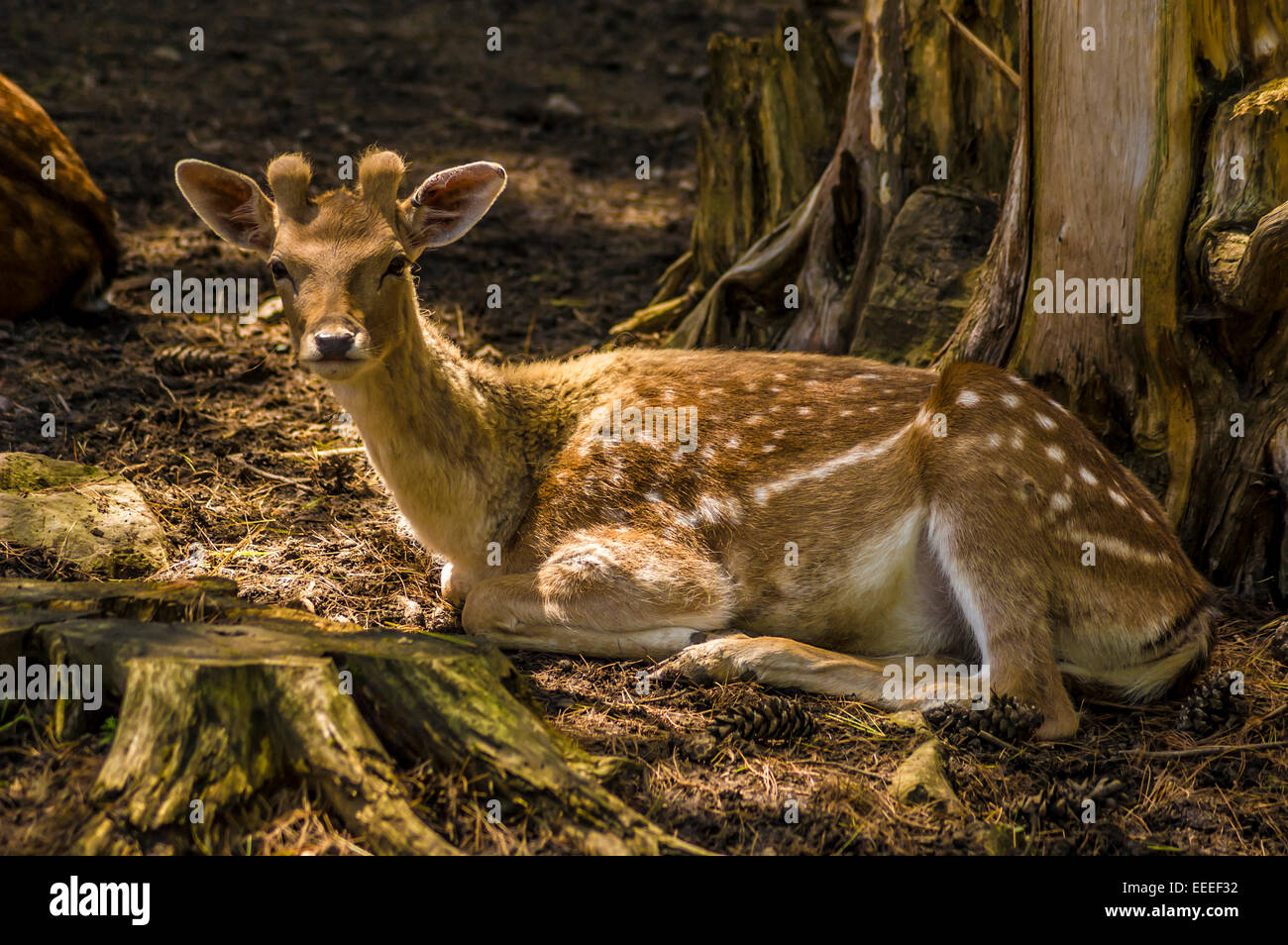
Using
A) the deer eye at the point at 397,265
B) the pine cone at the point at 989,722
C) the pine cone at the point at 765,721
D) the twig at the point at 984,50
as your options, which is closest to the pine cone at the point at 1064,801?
the pine cone at the point at 989,722

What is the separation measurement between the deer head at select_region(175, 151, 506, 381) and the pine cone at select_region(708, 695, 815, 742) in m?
1.75

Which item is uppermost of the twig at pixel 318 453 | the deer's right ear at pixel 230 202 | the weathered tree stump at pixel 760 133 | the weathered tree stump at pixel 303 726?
the weathered tree stump at pixel 760 133

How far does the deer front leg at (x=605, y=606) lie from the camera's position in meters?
4.32

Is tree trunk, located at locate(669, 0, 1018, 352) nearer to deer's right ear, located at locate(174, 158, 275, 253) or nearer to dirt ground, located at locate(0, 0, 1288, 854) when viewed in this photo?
dirt ground, located at locate(0, 0, 1288, 854)

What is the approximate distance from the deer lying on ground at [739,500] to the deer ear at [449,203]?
0.04 feet

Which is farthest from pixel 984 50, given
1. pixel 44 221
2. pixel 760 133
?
pixel 44 221

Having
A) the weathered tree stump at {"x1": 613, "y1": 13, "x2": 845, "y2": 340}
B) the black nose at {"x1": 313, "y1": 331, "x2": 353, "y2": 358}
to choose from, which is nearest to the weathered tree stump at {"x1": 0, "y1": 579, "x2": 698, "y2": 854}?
the black nose at {"x1": 313, "y1": 331, "x2": 353, "y2": 358}

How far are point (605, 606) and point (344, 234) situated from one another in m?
1.69

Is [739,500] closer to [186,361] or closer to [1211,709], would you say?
[1211,709]

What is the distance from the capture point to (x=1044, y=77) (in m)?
4.64

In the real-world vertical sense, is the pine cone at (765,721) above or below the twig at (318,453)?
below

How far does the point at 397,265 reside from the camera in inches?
173

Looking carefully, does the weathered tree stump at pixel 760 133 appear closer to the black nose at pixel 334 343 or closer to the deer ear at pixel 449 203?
the deer ear at pixel 449 203
